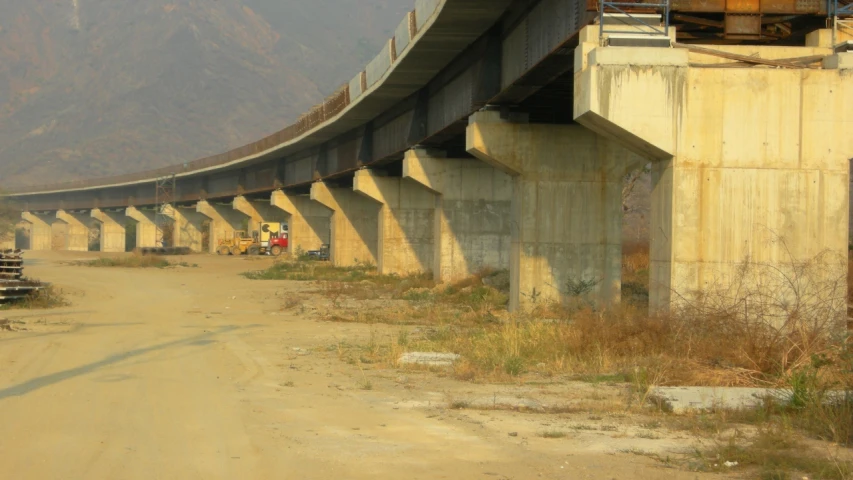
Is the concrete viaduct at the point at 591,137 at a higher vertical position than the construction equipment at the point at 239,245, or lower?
higher

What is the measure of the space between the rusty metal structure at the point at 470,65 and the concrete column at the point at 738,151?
125 cm

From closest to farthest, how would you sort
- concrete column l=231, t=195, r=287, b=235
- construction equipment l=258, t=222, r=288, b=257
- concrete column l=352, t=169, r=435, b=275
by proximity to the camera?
1. concrete column l=352, t=169, r=435, b=275
2. concrete column l=231, t=195, r=287, b=235
3. construction equipment l=258, t=222, r=288, b=257

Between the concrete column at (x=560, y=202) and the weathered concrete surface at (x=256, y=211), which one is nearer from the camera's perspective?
the concrete column at (x=560, y=202)

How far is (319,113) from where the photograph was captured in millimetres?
46719

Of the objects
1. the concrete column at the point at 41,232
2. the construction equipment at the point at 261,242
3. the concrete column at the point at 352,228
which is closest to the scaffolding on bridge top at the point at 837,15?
the concrete column at the point at 352,228

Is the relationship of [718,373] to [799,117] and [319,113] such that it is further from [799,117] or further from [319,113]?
[319,113]

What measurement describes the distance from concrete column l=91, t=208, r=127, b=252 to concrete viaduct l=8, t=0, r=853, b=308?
63.9 m

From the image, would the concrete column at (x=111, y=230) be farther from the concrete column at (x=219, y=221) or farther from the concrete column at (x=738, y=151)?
the concrete column at (x=738, y=151)

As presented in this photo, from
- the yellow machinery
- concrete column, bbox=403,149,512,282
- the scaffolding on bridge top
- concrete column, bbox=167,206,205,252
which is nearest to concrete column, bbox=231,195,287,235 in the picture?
the yellow machinery

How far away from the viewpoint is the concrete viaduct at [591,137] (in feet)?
52.5

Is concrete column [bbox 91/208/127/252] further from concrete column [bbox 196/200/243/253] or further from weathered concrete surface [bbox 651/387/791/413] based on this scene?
weathered concrete surface [bbox 651/387/791/413]

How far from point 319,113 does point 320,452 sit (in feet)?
129

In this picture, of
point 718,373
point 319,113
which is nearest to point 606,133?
point 718,373

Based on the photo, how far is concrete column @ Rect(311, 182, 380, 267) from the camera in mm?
58406
